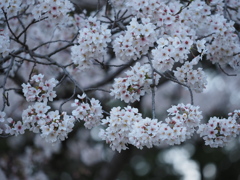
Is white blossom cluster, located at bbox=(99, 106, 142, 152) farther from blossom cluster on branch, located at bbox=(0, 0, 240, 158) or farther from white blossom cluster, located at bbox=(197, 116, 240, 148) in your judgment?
white blossom cluster, located at bbox=(197, 116, 240, 148)

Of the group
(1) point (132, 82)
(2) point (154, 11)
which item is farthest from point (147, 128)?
(2) point (154, 11)

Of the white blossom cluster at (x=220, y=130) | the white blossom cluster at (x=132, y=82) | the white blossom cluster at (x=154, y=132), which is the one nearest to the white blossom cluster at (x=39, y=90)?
the white blossom cluster at (x=132, y=82)

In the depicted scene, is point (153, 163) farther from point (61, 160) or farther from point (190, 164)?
point (61, 160)

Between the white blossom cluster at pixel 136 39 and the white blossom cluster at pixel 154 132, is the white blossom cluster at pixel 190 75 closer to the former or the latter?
the white blossom cluster at pixel 136 39

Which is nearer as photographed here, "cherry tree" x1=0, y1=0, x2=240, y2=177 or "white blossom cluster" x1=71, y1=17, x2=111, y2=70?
"cherry tree" x1=0, y1=0, x2=240, y2=177

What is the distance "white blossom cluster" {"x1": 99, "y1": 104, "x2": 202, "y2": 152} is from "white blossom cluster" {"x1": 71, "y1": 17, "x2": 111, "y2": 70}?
546mm

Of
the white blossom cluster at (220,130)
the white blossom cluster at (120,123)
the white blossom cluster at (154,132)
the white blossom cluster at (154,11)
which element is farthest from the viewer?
the white blossom cluster at (154,11)

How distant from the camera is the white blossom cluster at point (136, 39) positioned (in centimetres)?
254

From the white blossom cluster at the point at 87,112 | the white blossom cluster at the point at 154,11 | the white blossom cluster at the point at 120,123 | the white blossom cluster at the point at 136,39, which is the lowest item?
the white blossom cluster at the point at 120,123

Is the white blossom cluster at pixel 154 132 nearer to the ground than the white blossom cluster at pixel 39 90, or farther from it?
nearer to the ground

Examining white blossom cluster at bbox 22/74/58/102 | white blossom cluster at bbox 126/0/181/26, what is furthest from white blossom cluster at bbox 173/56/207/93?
white blossom cluster at bbox 22/74/58/102

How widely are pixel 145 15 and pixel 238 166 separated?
5848 millimetres

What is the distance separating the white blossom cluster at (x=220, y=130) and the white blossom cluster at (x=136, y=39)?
662 mm

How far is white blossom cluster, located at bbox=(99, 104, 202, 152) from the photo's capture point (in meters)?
2.23
